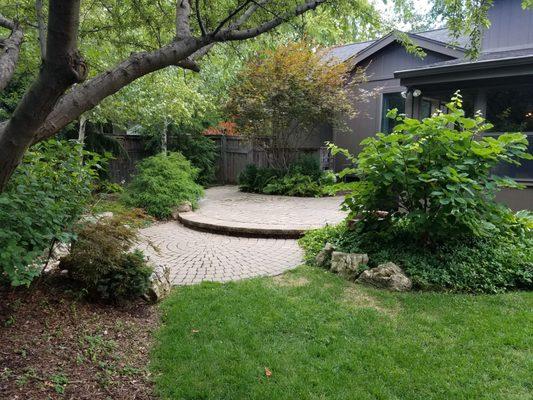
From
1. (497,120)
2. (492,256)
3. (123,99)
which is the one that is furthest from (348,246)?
(123,99)

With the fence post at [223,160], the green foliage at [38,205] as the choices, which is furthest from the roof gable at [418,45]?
the green foliage at [38,205]

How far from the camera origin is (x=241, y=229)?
716 cm

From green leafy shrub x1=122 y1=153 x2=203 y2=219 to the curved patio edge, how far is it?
86 cm

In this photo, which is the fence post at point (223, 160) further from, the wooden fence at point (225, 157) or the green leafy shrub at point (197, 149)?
the green leafy shrub at point (197, 149)

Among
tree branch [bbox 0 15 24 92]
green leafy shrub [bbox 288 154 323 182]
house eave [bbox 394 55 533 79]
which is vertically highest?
house eave [bbox 394 55 533 79]

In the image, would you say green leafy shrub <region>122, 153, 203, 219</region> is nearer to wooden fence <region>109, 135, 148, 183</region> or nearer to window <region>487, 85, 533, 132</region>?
wooden fence <region>109, 135, 148, 183</region>

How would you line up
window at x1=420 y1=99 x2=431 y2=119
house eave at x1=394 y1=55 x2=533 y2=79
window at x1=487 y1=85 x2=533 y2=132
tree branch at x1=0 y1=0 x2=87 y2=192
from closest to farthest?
tree branch at x1=0 y1=0 x2=87 y2=192 → house eave at x1=394 y1=55 x2=533 y2=79 → window at x1=487 y1=85 x2=533 y2=132 → window at x1=420 y1=99 x2=431 y2=119

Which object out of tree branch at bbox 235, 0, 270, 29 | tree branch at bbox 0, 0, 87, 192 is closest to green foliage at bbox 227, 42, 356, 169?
tree branch at bbox 235, 0, 270, 29

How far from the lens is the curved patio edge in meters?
6.88

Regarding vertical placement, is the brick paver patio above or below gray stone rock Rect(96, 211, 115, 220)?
below

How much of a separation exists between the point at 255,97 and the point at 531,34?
260 inches

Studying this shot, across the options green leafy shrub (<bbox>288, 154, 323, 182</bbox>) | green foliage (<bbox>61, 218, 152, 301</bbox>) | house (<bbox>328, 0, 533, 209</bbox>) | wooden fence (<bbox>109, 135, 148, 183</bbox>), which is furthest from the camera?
wooden fence (<bbox>109, 135, 148, 183</bbox>)

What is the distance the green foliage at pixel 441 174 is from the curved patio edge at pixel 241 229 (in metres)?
2.17

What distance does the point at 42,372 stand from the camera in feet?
8.41
